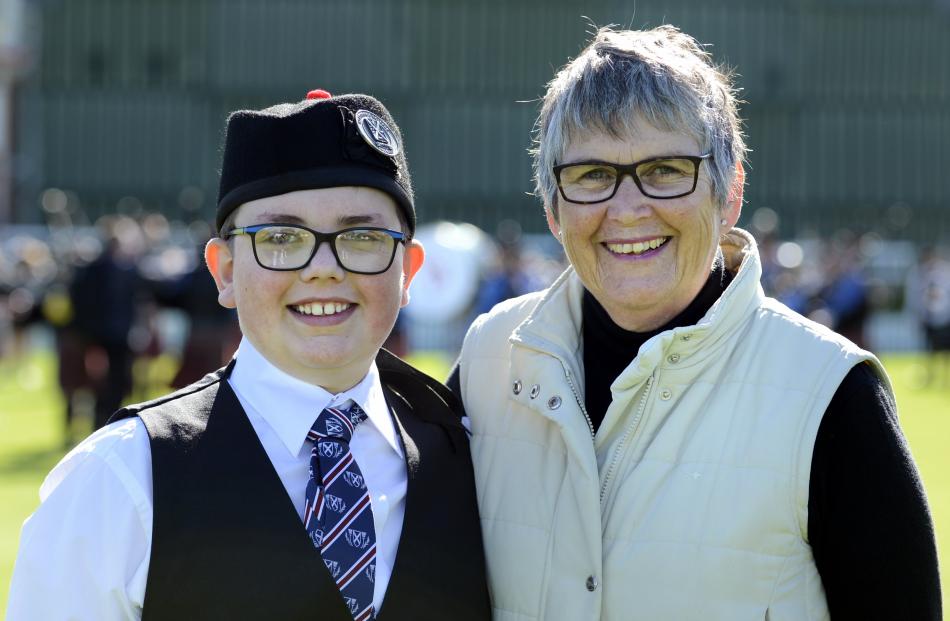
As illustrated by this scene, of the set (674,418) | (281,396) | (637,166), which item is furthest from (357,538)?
(637,166)

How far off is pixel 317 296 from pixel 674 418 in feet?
2.49

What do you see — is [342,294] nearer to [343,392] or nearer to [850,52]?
[343,392]

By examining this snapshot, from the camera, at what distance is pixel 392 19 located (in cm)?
3378

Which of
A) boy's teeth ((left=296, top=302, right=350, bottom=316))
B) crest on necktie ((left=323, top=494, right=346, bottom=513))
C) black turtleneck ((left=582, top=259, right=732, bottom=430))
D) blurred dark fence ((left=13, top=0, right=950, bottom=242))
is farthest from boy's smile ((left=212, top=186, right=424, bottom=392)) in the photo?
blurred dark fence ((left=13, top=0, right=950, bottom=242))

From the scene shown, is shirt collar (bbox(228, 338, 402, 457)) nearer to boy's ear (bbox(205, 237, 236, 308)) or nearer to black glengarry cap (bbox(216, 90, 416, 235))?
boy's ear (bbox(205, 237, 236, 308))

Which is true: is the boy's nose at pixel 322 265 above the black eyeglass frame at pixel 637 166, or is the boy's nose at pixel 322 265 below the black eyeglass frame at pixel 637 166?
below

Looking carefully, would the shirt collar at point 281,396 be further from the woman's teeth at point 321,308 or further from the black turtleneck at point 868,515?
the black turtleneck at point 868,515

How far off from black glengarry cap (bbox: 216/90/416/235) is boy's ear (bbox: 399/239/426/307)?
15 cm

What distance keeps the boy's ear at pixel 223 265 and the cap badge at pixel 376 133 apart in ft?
1.20

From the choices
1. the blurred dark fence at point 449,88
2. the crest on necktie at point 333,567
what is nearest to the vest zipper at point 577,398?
the crest on necktie at point 333,567

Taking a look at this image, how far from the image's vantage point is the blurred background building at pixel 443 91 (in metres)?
33.1

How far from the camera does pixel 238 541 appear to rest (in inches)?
92.0

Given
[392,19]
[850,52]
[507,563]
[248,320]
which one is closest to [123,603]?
[248,320]

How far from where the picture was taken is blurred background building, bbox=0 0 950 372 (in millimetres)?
33125
